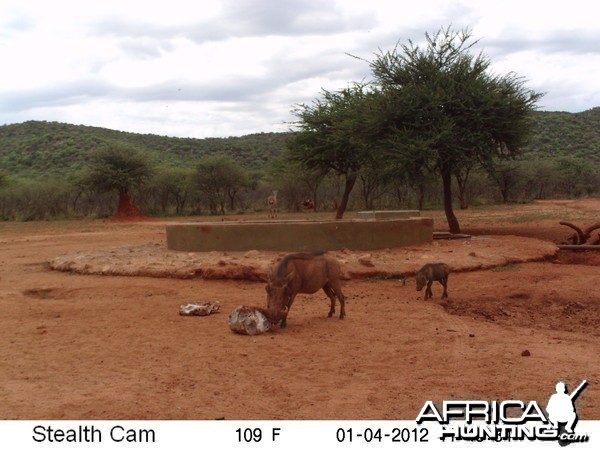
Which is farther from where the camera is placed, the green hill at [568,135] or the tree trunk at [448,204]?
the green hill at [568,135]

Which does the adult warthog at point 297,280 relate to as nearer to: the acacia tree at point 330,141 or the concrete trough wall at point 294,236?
the concrete trough wall at point 294,236

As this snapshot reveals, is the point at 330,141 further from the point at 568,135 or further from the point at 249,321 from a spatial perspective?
the point at 568,135

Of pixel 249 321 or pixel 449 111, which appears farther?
pixel 449 111

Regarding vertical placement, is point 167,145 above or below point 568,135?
above

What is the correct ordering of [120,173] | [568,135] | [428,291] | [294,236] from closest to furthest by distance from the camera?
[428,291] → [294,236] → [120,173] → [568,135]

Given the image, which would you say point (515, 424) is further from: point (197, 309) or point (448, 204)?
point (448, 204)

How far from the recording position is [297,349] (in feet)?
23.5

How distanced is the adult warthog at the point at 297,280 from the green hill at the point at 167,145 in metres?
46.4

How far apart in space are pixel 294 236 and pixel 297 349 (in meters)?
6.94

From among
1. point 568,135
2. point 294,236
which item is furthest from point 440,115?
point 568,135

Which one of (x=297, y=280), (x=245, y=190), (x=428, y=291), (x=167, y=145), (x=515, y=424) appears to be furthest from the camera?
(x=167, y=145)

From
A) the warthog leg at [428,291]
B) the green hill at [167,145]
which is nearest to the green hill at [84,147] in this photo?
the green hill at [167,145]

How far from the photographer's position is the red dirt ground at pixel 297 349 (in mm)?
5238

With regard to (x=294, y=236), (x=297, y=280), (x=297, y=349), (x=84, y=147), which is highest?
(x=84, y=147)
